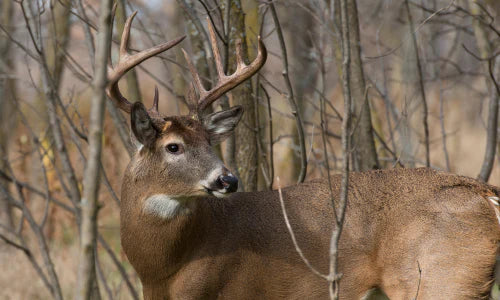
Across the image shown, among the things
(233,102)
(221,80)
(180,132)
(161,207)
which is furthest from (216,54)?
(161,207)

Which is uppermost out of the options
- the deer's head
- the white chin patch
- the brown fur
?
the deer's head

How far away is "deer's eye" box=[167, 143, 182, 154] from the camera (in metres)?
4.89

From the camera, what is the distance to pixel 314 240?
5.14 m

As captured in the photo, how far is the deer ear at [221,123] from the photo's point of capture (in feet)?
17.3

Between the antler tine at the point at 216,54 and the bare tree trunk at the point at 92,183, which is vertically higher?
the antler tine at the point at 216,54

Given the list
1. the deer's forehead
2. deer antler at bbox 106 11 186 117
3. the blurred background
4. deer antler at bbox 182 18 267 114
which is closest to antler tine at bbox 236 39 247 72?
deer antler at bbox 182 18 267 114

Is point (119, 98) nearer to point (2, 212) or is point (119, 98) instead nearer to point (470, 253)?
point (470, 253)

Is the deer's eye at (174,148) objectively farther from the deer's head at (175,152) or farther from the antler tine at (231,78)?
the antler tine at (231,78)

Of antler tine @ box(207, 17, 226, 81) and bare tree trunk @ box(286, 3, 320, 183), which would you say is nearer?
antler tine @ box(207, 17, 226, 81)

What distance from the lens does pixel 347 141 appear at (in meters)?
3.26

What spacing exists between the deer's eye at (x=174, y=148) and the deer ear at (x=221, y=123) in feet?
1.53

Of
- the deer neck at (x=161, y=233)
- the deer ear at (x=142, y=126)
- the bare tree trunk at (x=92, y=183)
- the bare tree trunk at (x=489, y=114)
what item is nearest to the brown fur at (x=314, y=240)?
the deer neck at (x=161, y=233)

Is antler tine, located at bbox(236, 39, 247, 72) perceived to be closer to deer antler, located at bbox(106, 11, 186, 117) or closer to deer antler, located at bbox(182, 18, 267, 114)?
deer antler, located at bbox(182, 18, 267, 114)

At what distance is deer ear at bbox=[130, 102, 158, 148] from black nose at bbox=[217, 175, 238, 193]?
2.10 feet
